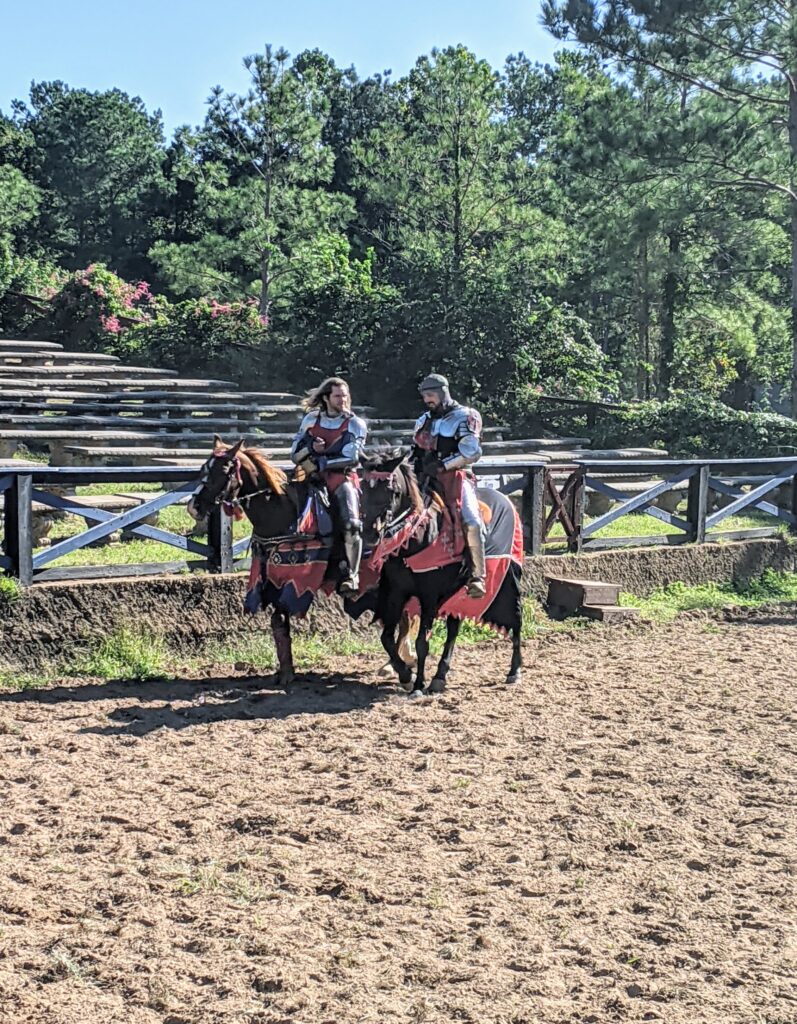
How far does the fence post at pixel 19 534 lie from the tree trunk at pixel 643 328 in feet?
57.1

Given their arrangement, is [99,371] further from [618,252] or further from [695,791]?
[695,791]

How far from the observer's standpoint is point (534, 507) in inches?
475

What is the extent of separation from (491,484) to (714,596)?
117 inches

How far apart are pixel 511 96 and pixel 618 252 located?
3208cm

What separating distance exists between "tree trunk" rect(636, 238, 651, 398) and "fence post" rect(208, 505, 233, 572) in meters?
15.9

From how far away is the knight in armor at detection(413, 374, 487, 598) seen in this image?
9086 mm

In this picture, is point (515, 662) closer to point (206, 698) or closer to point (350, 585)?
point (350, 585)

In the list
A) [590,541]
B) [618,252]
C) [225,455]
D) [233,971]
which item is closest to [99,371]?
[618,252]

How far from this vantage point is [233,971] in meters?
4.41

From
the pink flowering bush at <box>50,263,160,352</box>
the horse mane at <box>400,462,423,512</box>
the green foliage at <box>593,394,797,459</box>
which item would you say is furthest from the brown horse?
the pink flowering bush at <box>50,263,160,352</box>

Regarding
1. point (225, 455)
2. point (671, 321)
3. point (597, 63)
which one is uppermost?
point (597, 63)

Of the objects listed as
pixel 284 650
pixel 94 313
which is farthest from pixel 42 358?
pixel 284 650

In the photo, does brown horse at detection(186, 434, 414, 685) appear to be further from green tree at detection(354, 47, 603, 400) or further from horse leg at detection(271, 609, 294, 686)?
green tree at detection(354, 47, 603, 400)

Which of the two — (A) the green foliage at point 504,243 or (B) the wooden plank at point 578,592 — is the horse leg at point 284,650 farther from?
(A) the green foliage at point 504,243
